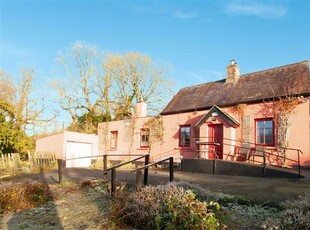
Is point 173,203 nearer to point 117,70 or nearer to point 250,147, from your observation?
point 250,147

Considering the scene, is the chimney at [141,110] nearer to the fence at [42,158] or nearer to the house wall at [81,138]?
the house wall at [81,138]

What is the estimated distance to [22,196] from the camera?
6.46 m

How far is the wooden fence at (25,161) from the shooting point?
49.1 ft

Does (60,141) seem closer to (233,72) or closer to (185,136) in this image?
(185,136)

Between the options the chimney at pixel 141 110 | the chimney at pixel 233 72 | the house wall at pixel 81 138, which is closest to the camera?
the chimney at pixel 233 72

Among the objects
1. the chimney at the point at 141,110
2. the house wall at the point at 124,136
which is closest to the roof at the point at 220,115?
the house wall at the point at 124,136

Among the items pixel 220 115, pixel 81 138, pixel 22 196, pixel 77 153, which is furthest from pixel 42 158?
pixel 220 115

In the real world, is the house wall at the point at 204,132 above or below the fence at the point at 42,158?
above

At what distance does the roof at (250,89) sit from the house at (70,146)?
251 inches

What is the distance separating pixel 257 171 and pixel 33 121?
62.1ft

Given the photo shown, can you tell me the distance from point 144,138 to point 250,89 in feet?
28.2

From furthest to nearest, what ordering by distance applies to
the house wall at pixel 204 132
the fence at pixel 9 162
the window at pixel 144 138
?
1. the window at pixel 144 138
2. the fence at pixel 9 162
3. the house wall at pixel 204 132

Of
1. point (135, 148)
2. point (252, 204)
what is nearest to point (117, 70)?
point (135, 148)

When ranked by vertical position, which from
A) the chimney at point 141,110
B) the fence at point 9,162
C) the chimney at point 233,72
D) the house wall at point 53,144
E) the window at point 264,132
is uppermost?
the chimney at point 233,72
